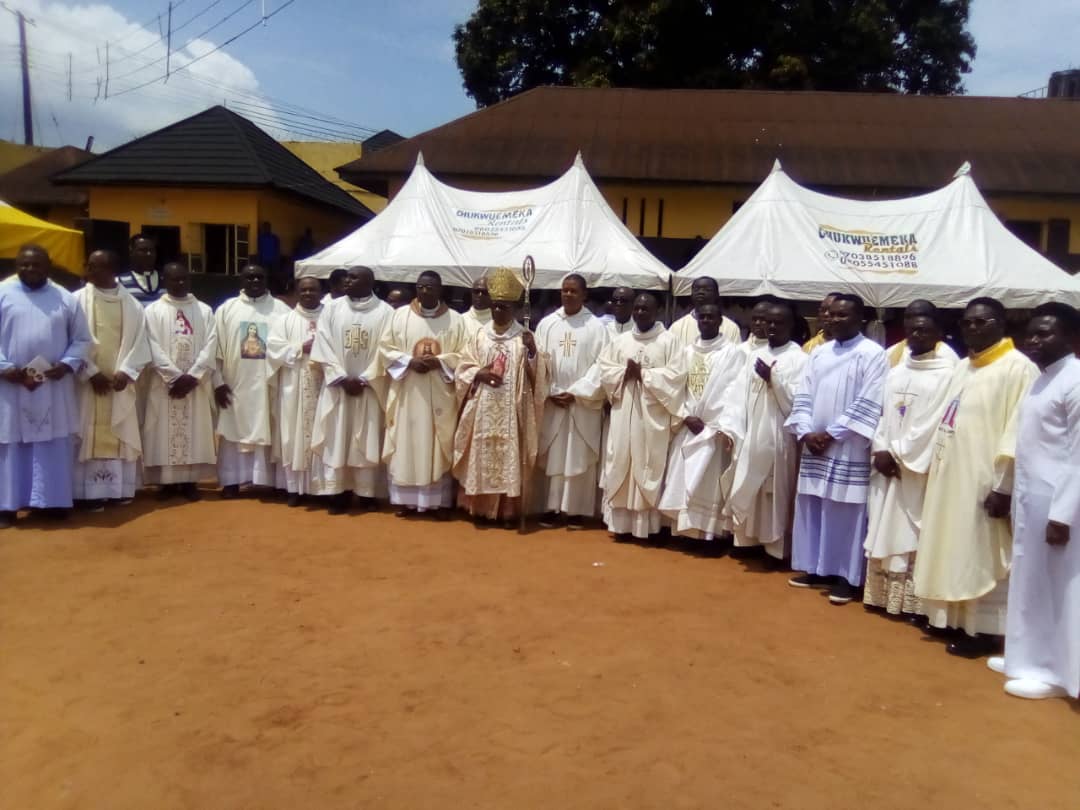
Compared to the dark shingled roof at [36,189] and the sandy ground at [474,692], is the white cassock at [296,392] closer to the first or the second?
the sandy ground at [474,692]

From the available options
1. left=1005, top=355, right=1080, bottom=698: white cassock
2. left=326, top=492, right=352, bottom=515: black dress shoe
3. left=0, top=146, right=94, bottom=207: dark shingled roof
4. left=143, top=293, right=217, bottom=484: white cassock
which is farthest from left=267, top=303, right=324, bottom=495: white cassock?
left=0, top=146, right=94, bottom=207: dark shingled roof

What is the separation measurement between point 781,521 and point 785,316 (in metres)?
1.53

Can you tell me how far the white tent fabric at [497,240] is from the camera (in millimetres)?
→ 10078

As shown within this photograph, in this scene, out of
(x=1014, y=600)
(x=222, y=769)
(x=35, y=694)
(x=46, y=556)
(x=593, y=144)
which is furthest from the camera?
(x=593, y=144)

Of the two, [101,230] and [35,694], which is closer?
[35,694]

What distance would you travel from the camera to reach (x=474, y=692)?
14.3 feet

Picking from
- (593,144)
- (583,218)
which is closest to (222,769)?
(583,218)

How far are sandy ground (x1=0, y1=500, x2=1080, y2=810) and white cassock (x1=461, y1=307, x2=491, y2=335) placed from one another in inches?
90.6

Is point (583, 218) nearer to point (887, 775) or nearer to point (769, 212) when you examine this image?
point (769, 212)

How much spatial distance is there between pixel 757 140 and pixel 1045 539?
13528 millimetres

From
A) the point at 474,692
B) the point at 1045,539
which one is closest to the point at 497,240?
the point at 474,692

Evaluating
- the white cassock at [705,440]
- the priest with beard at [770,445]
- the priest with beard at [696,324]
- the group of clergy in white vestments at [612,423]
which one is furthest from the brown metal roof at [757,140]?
the priest with beard at [770,445]

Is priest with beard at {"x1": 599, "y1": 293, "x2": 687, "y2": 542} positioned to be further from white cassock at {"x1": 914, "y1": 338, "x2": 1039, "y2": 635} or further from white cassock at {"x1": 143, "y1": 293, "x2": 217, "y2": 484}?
white cassock at {"x1": 143, "y1": 293, "x2": 217, "y2": 484}

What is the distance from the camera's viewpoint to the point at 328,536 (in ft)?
23.4
